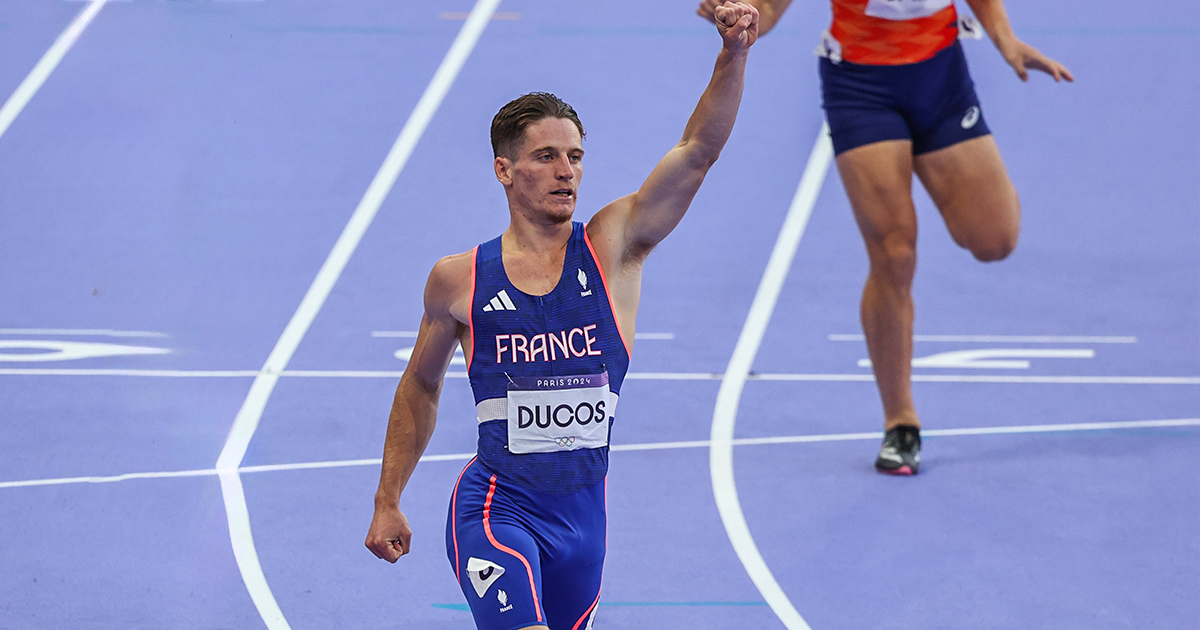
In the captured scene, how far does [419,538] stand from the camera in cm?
525

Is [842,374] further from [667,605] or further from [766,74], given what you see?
[766,74]

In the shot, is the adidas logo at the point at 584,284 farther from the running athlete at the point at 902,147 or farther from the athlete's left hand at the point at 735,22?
the running athlete at the point at 902,147

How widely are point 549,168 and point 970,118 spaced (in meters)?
2.88

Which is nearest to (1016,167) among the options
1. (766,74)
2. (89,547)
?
(766,74)

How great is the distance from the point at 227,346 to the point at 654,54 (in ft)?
16.4

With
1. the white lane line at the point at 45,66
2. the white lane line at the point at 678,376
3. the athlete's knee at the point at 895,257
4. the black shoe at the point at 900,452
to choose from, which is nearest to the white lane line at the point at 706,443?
the black shoe at the point at 900,452

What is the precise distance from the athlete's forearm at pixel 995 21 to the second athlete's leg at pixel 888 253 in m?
0.59

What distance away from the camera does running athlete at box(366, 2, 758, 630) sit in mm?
3559

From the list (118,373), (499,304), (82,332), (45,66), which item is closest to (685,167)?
Result: (499,304)

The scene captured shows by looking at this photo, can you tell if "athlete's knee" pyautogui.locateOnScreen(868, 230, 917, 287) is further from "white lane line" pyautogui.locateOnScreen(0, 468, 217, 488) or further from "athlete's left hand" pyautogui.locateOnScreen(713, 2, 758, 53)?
"white lane line" pyautogui.locateOnScreen(0, 468, 217, 488)

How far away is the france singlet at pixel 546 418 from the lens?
3574 mm

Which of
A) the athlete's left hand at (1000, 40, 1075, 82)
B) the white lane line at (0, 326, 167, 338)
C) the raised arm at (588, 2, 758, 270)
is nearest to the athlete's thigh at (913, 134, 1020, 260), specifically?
the athlete's left hand at (1000, 40, 1075, 82)

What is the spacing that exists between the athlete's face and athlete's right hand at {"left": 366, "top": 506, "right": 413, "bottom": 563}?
0.83 meters

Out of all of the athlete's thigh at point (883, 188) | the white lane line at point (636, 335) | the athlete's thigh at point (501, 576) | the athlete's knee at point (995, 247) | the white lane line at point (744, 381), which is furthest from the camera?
the white lane line at point (636, 335)
